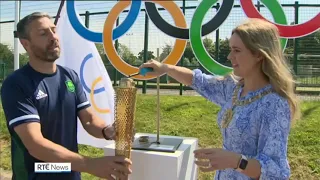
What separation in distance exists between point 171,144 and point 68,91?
0.63 meters

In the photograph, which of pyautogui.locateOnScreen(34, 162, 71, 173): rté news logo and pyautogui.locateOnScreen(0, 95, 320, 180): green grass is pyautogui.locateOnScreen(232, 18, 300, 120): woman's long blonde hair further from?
pyautogui.locateOnScreen(0, 95, 320, 180): green grass

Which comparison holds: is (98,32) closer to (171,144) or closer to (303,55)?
(171,144)

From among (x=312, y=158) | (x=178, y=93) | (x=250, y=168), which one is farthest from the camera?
(x=178, y=93)

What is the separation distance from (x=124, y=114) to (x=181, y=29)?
1252 mm

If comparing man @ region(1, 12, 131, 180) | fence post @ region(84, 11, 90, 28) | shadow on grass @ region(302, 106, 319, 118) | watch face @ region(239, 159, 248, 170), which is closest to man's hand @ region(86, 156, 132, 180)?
man @ region(1, 12, 131, 180)

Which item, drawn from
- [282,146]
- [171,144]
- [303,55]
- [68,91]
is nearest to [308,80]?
[303,55]

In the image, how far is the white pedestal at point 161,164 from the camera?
5.51 ft

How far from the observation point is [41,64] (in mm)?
1753

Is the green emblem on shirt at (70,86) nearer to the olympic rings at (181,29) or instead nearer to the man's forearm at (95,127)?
the man's forearm at (95,127)

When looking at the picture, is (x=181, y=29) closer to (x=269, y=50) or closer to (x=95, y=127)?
(x=95, y=127)

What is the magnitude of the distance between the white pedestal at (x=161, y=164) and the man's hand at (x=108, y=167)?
25 centimetres

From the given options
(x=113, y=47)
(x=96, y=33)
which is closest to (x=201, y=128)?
(x=113, y=47)

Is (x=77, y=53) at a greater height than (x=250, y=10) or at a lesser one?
lesser

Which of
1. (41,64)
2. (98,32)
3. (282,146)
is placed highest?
(98,32)
